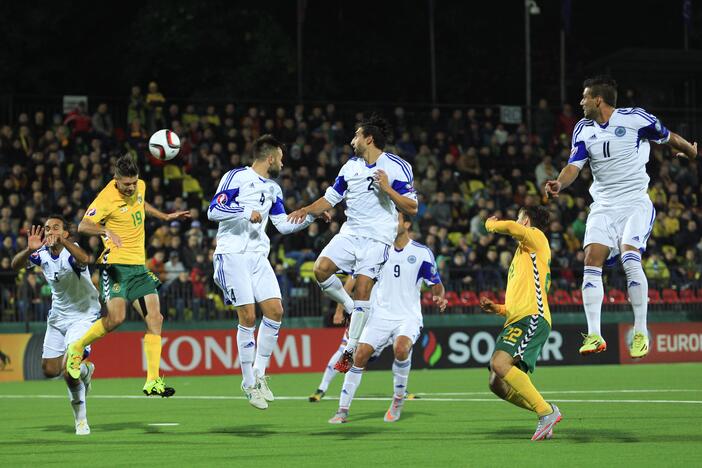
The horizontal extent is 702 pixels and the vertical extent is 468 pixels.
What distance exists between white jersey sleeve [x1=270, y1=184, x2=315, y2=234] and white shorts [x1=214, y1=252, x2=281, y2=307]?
0.42 m

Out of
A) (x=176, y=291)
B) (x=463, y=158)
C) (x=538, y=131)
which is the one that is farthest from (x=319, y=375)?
(x=538, y=131)

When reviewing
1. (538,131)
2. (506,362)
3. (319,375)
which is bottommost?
(319,375)

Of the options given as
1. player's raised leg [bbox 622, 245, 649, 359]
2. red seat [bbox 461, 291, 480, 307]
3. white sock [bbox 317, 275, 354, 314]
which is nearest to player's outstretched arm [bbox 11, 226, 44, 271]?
white sock [bbox 317, 275, 354, 314]

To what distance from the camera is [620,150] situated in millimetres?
11953

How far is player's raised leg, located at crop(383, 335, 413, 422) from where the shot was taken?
13102 mm

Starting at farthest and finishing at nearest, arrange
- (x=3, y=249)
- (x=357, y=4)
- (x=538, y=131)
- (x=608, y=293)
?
(x=357, y=4), (x=538, y=131), (x=608, y=293), (x=3, y=249)

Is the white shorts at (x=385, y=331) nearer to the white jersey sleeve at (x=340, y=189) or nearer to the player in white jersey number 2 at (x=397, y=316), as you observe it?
the player in white jersey number 2 at (x=397, y=316)

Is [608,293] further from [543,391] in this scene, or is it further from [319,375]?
[543,391]

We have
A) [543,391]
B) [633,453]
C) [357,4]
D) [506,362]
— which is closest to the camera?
[633,453]

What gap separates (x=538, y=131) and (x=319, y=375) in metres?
13.3

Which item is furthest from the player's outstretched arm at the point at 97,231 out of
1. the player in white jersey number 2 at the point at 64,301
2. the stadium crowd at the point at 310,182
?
the stadium crowd at the point at 310,182

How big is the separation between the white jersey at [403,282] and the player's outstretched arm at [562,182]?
329 centimetres

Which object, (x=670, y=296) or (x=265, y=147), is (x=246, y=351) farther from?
(x=670, y=296)

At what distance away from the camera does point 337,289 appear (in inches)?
558
